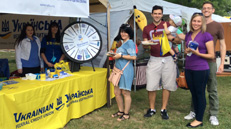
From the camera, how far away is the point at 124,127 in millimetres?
3182

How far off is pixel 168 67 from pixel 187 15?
189 inches

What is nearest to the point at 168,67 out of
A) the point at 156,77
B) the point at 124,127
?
the point at 156,77

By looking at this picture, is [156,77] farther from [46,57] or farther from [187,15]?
[187,15]

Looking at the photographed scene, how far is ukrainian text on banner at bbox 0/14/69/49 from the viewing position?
6.29 metres

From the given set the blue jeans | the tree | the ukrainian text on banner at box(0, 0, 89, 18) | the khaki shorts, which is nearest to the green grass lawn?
the blue jeans

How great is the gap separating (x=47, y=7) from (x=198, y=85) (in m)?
2.25

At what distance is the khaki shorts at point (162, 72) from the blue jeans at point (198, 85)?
29 cm

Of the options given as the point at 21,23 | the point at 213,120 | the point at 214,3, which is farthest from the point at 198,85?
the point at 214,3

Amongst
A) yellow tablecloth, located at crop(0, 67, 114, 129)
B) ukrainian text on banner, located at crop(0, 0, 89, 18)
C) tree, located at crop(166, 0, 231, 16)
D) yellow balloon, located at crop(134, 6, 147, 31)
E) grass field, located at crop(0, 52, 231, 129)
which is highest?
tree, located at crop(166, 0, 231, 16)

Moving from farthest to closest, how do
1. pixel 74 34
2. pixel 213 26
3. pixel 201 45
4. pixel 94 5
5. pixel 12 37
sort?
pixel 12 37 → pixel 94 5 → pixel 74 34 → pixel 213 26 → pixel 201 45

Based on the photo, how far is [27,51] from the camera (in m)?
3.60

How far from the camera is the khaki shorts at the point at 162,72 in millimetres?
3237

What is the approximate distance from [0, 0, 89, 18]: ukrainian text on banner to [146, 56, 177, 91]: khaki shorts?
1.36 metres

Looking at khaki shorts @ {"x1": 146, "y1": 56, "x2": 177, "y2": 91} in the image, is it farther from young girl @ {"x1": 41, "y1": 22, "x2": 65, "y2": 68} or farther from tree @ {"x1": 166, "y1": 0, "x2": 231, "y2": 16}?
tree @ {"x1": 166, "y1": 0, "x2": 231, "y2": 16}
